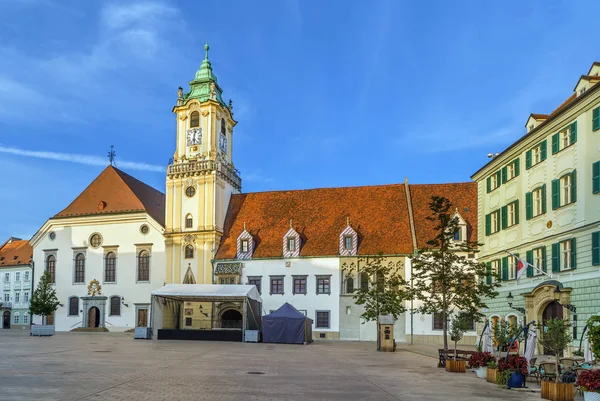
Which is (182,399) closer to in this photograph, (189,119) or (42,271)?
(189,119)

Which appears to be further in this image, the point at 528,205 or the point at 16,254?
the point at 16,254

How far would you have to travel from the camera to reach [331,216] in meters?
56.0

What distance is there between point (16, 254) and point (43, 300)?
3097cm

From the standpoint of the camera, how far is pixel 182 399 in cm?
1495

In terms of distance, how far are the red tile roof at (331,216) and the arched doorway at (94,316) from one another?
13.0 meters

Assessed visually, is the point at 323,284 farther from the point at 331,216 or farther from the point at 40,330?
the point at 40,330

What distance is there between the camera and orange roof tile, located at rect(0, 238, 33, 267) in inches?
3201

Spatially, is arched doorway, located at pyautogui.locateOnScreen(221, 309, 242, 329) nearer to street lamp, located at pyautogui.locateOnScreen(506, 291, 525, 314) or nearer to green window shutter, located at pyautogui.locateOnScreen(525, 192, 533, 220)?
street lamp, located at pyautogui.locateOnScreen(506, 291, 525, 314)

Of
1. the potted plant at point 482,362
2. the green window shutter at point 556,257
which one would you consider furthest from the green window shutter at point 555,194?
the potted plant at point 482,362

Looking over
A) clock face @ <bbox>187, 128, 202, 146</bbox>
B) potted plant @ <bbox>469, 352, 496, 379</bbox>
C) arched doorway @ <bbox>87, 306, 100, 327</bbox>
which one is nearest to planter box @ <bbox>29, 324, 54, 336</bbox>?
arched doorway @ <bbox>87, 306, 100, 327</bbox>

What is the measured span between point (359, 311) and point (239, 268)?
10.9 meters

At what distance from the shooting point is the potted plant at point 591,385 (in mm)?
14789

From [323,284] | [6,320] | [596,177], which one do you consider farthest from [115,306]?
[596,177]

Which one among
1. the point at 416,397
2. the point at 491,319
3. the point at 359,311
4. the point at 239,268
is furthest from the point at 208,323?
the point at 416,397
